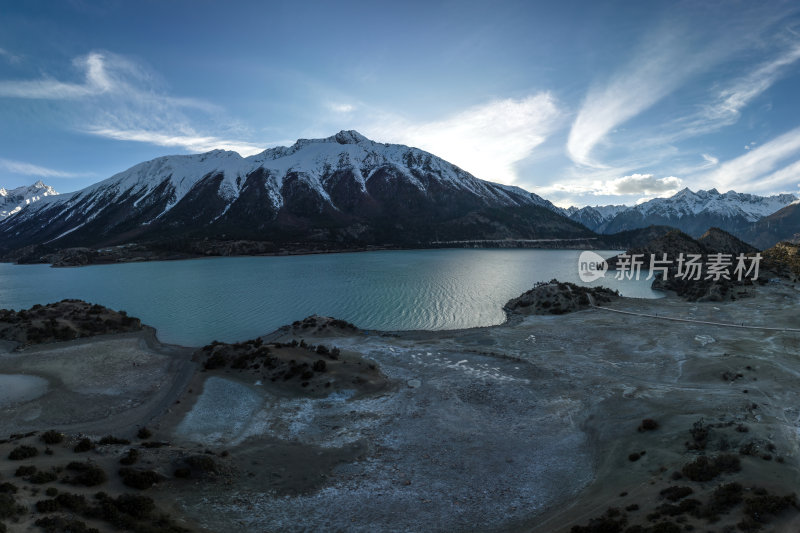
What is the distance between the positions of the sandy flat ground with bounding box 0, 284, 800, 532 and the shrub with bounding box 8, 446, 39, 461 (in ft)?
23.2

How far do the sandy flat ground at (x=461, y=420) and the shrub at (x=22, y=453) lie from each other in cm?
707

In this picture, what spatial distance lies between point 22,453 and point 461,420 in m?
25.8

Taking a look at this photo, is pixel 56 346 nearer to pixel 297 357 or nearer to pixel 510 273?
pixel 297 357

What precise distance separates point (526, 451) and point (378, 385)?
14493 mm

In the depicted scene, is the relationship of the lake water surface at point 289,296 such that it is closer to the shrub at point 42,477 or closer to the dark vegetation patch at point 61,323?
the dark vegetation patch at point 61,323

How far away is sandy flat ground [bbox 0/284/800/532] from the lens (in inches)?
726

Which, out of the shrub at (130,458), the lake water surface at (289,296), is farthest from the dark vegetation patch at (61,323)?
the shrub at (130,458)

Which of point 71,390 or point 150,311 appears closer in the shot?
point 71,390

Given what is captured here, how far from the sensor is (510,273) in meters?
122

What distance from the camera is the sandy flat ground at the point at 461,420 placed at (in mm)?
18438

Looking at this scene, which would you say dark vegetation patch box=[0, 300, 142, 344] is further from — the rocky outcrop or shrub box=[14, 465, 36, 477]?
the rocky outcrop

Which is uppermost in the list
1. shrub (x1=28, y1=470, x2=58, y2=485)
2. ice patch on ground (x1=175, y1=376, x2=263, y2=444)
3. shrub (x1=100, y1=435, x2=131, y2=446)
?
shrub (x1=28, y1=470, x2=58, y2=485)

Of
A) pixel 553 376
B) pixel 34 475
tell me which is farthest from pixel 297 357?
pixel 553 376

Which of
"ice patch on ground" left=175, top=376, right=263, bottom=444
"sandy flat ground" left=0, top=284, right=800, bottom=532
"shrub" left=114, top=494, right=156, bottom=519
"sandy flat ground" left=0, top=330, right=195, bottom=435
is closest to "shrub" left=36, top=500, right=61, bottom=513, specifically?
"shrub" left=114, top=494, right=156, bottom=519
